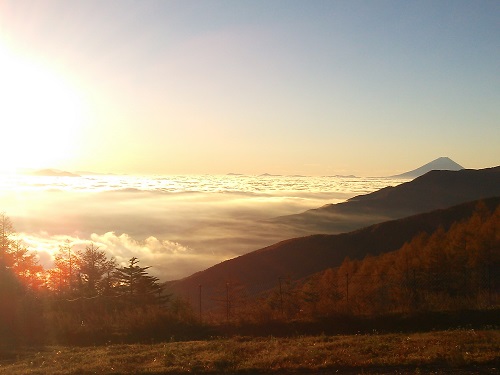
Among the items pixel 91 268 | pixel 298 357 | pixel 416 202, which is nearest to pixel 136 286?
pixel 91 268

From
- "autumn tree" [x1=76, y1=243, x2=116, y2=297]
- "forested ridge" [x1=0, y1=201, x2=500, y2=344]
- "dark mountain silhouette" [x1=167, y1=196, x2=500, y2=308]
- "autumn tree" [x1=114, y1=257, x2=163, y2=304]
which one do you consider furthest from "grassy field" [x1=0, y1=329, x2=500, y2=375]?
"dark mountain silhouette" [x1=167, y1=196, x2=500, y2=308]

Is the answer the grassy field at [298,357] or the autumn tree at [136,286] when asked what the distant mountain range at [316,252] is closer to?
the autumn tree at [136,286]

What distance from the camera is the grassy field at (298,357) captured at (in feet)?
33.3

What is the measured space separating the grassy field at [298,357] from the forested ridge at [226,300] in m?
4.21

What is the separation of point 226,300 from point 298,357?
1086 cm

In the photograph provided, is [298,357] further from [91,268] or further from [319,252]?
[319,252]

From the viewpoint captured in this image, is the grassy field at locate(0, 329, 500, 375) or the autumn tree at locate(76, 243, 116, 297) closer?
the grassy field at locate(0, 329, 500, 375)

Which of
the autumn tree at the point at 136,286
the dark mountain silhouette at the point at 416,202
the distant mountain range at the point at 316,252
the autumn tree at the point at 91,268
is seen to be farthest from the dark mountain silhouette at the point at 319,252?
the dark mountain silhouette at the point at 416,202

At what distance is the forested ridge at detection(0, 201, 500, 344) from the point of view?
Result: 1831 cm

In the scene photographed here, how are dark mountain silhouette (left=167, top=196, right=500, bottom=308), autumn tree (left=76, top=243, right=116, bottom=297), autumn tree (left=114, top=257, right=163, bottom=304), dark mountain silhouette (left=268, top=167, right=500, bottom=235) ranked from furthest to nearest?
dark mountain silhouette (left=268, top=167, right=500, bottom=235)
dark mountain silhouette (left=167, top=196, right=500, bottom=308)
autumn tree (left=76, top=243, right=116, bottom=297)
autumn tree (left=114, top=257, right=163, bottom=304)

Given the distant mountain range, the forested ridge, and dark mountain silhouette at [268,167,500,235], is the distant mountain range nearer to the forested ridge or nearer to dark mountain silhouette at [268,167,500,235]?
the forested ridge

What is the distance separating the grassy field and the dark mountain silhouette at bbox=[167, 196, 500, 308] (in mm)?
71861

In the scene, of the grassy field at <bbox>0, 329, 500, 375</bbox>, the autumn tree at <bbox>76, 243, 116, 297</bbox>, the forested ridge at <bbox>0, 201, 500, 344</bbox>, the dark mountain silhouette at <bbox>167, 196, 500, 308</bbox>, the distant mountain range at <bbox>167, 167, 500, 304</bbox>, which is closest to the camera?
the grassy field at <bbox>0, 329, 500, 375</bbox>

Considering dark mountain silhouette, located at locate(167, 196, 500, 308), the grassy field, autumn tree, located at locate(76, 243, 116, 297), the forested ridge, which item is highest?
the grassy field
